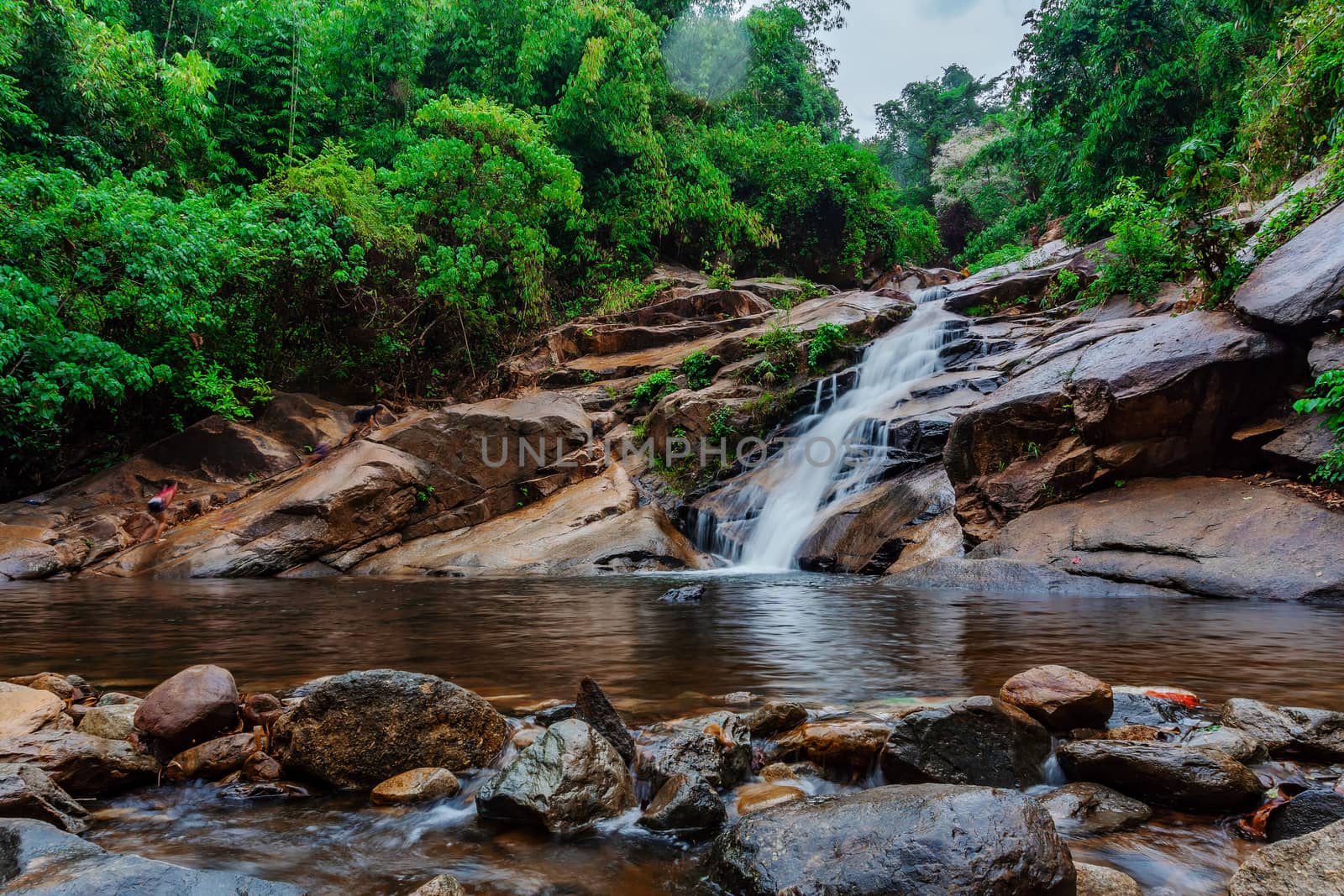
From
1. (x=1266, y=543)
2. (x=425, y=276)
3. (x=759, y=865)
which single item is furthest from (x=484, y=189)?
(x=759, y=865)

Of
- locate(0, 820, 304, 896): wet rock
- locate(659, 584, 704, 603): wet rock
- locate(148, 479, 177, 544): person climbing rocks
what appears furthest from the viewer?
→ locate(148, 479, 177, 544): person climbing rocks

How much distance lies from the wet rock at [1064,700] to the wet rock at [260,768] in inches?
133

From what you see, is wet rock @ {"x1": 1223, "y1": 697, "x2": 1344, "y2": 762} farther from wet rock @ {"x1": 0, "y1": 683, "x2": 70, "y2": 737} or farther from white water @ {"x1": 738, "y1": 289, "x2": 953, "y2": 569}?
white water @ {"x1": 738, "y1": 289, "x2": 953, "y2": 569}

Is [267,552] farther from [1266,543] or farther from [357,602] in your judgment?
[1266,543]

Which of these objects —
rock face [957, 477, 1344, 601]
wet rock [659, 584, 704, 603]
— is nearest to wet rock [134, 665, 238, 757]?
wet rock [659, 584, 704, 603]

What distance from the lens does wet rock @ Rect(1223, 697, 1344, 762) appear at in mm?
2984

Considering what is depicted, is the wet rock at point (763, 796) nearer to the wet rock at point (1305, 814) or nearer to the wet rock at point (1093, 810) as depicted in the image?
the wet rock at point (1093, 810)

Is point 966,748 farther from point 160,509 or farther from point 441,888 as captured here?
point 160,509

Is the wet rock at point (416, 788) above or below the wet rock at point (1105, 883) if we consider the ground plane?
below

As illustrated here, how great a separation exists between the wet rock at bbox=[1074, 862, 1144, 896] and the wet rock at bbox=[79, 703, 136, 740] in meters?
3.92

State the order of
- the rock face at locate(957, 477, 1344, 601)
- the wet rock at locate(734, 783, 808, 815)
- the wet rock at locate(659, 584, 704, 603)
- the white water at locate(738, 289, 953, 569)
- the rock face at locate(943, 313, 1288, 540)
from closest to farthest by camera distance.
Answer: the wet rock at locate(734, 783, 808, 815) < the rock face at locate(957, 477, 1344, 601) < the wet rock at locate(659, 584, 704, 603) < the rock face at locate(943, 313, 1288, 540) < the white water at locate(738, 289, 953, 569)

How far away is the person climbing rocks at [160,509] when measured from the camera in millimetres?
13438

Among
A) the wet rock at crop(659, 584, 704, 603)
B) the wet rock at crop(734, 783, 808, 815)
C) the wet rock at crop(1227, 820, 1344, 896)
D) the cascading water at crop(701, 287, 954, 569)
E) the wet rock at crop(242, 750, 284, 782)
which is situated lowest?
the wet rock at crop(659, 584, 704, 603)

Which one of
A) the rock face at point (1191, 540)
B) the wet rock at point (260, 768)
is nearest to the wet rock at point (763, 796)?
the wet rock at point (260, 768)
